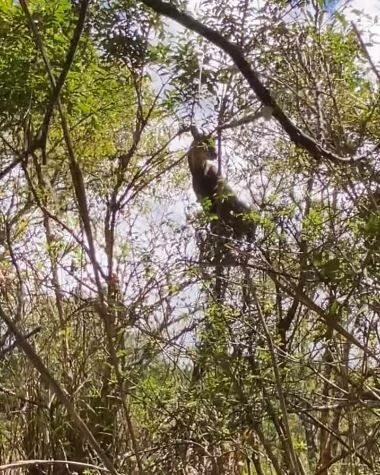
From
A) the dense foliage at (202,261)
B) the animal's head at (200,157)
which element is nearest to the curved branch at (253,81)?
the dense foliage at (202,261)

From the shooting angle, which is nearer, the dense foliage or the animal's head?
the dense foliage

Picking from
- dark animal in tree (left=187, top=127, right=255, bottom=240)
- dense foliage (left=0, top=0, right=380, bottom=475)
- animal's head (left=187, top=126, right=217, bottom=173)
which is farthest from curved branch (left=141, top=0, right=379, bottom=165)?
animal's head (left=187, top=126, right=217, bottom=173)

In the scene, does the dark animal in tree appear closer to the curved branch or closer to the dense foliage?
the dense foliage

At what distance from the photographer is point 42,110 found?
1897 millimetres

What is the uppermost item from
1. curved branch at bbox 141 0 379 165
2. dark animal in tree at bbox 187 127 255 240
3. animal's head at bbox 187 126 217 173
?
animal's head at bbox 187 126 217 173

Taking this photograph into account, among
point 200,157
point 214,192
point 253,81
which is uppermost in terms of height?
point 200,157

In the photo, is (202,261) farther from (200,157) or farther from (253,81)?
(253,81)

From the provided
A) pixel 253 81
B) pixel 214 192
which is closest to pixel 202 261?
pixel 214 192

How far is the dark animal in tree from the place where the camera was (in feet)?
8.45

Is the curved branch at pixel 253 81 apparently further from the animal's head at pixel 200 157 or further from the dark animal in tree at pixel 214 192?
the animal's head at pixel 200 157

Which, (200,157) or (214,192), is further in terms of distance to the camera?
(200,157)

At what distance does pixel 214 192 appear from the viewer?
122 inches

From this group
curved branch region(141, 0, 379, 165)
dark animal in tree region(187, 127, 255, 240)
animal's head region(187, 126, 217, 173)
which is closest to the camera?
curved branch region(141, 0, 379, 165)

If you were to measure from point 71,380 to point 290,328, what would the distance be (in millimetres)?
1081
